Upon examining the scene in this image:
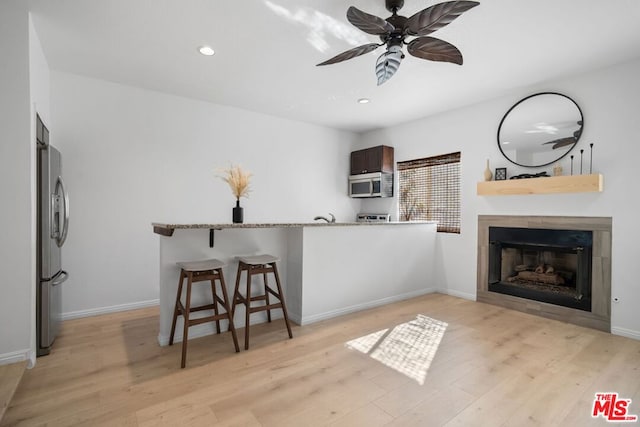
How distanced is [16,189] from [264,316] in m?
2.21

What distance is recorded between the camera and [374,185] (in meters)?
5.12

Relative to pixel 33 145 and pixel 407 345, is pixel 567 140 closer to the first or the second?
pixel 407 345

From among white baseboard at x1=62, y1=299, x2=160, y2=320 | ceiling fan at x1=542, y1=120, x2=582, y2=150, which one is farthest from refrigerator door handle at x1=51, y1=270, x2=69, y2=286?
ceiling fan at x1=542, y1=120, x2=582, y2=150

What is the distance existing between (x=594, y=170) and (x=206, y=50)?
154 inches

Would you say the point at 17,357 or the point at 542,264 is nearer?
the point at 17,357

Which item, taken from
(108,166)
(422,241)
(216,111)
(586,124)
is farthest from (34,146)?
(586,124)

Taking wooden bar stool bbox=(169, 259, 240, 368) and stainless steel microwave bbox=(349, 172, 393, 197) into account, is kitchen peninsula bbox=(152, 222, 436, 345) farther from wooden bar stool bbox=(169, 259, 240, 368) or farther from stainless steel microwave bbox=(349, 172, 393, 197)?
stainless steel microwave bbox=(349, 172, 393, 197)

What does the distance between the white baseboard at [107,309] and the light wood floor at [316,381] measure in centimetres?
33

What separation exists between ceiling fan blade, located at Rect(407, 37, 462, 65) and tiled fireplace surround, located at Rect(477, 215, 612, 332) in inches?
90.7

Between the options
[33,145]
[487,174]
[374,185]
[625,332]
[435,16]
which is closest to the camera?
[435,16]

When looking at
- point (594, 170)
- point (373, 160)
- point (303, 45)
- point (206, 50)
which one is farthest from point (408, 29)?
point (373, 160)

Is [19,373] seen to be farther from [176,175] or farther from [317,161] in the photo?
[317,161]

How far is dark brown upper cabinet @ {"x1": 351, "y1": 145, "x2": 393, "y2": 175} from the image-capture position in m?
5.03

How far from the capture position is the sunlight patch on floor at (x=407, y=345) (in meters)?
2.29
